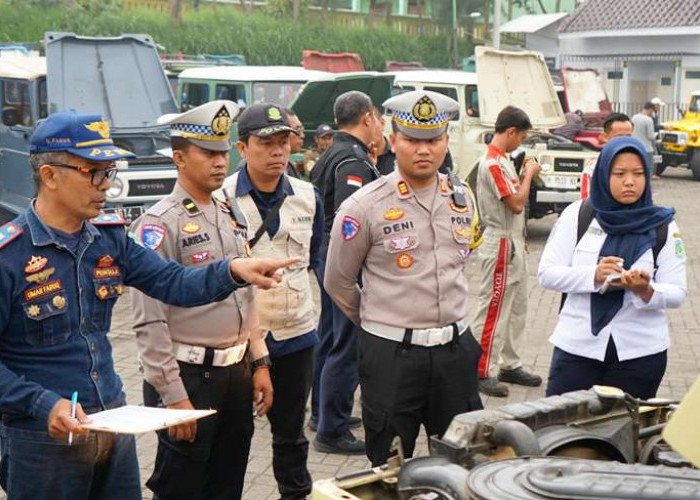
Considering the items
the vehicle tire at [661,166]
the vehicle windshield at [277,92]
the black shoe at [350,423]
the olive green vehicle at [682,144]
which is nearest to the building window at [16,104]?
the vehicle windshield at [277,92]

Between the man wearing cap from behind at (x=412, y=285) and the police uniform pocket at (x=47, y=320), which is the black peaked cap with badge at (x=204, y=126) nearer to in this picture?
the man wearing cap from behind at (x=412, y=285)

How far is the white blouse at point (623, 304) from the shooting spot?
4266 millimetres

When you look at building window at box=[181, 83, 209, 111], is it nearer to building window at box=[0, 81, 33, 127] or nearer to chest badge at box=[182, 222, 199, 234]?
building window at box=[0, 81, 33, 127]

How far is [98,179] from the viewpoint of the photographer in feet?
10.8

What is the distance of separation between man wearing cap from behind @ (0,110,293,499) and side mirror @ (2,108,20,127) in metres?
9.03

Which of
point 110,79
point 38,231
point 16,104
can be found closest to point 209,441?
point 38,231

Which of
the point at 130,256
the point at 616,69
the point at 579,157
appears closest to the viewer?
the point at 130,256

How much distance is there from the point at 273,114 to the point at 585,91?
16251 millimetres

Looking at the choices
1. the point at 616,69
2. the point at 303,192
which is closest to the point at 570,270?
the point at 303,192

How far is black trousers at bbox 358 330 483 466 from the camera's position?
4109 millimetres

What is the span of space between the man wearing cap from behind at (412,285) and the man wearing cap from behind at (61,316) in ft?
3.02

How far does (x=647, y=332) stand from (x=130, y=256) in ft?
6.93

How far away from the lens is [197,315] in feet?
13.2

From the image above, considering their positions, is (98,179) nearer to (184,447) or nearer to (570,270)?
(184,447)
